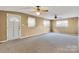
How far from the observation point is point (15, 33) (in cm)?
664

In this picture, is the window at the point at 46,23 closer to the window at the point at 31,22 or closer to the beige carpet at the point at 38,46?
the window at the point at 31,22

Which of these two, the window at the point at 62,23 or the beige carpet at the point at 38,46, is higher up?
the window at the point at 62,23

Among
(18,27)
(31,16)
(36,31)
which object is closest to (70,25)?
(36,31)

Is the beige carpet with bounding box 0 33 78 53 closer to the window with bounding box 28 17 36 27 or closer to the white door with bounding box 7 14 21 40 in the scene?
the white door with bounding box 7 14 21 40

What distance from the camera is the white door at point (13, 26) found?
6.11 m

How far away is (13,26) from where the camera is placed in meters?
6.50

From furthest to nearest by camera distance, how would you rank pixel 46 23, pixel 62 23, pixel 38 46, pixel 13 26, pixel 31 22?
pixel 46 23 < pixel 62 23 < pixel 31 22 < pixel 13 26 < pixel 38 46

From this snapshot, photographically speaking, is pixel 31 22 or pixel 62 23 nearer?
pixel 31 22

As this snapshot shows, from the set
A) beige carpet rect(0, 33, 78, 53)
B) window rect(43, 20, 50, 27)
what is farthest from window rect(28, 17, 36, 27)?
beige carpet rect(0, 33, 78, 53)

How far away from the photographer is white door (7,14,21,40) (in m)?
6.11

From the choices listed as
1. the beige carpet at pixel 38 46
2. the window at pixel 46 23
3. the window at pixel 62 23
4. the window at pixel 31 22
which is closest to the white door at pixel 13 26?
the beige carpet at pixel 38 46

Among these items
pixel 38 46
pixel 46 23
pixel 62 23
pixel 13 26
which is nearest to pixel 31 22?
pixel 13 26

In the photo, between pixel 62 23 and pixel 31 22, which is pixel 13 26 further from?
pixel 62 23

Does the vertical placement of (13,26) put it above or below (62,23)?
below
